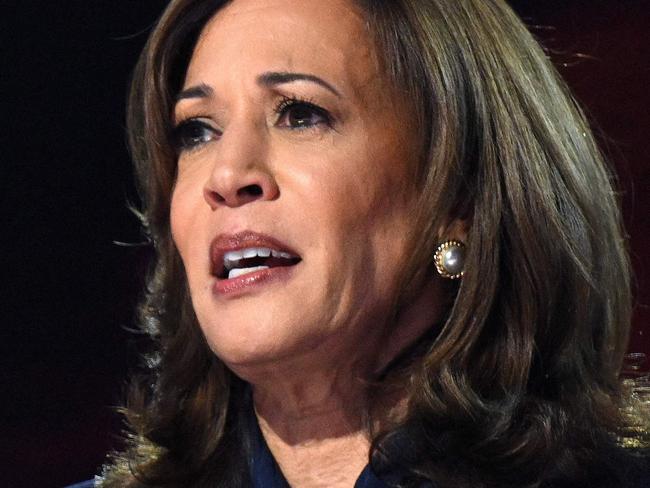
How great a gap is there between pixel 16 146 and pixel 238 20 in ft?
2.37

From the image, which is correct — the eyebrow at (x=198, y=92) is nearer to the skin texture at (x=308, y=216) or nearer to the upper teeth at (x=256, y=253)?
the skin texture at (x=308, y=216)

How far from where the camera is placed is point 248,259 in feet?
6.21

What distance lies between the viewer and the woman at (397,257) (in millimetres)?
1855

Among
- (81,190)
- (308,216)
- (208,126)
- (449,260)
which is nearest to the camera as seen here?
(308,216)

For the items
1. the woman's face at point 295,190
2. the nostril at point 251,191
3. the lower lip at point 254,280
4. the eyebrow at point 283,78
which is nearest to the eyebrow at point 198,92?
the woman's face at point 295,190

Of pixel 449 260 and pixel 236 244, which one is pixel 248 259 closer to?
pixel 236 244

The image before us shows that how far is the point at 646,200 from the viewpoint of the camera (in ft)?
8.32

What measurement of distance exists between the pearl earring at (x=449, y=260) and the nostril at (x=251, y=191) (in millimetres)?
294

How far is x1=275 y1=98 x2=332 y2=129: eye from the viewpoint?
6.38ft

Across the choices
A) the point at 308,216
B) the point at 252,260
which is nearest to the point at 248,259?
the point at 252,260

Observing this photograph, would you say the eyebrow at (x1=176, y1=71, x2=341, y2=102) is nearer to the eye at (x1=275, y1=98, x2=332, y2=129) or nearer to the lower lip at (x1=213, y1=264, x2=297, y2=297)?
the eye at (x1=275, y1=98, x2=332, y2=129)

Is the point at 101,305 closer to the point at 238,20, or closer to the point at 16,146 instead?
the point at 16,146

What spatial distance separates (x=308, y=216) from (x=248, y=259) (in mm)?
118

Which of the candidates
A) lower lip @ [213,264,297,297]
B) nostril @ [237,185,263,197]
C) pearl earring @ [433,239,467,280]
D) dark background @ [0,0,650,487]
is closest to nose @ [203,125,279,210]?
nostril @ [237,185,263,197]
